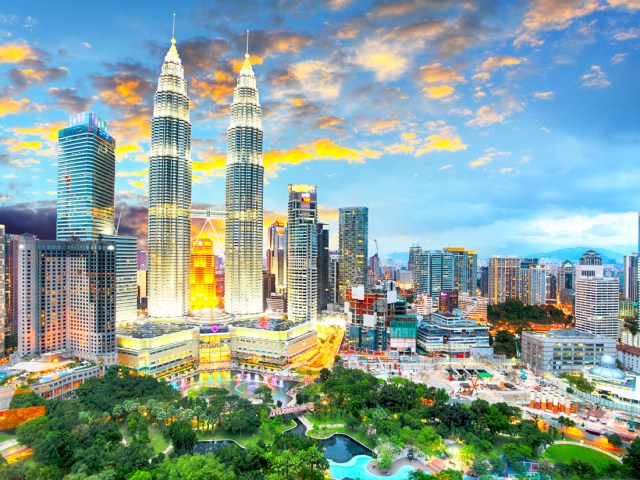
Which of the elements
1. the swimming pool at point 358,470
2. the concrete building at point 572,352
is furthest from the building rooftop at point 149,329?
the concrete building at point 572,352

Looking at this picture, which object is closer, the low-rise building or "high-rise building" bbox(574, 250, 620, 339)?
the low-rise building

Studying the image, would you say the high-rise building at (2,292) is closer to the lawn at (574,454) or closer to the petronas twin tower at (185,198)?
the petronas twin tower at (185,198)

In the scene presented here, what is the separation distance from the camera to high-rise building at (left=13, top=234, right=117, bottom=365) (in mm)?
37750

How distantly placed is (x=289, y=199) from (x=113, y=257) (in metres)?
27.1


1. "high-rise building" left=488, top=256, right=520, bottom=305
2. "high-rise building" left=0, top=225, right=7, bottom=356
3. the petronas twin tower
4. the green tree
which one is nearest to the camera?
the green tree

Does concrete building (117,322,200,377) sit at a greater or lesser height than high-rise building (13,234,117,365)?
lesser

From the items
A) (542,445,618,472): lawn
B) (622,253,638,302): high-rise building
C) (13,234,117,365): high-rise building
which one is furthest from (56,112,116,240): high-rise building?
(622,253,638,302): high-rise building

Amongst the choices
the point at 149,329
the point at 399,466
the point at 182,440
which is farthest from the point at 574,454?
the point at 149,329

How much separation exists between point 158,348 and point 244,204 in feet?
82.9

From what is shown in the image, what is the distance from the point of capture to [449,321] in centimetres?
4844

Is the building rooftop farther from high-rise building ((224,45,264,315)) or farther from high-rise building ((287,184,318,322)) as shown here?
high-rise building ((287,184,318,322))

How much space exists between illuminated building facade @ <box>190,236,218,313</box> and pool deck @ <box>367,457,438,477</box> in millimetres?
48435

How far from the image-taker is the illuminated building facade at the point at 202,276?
222 ft

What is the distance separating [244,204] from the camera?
59.0 m
